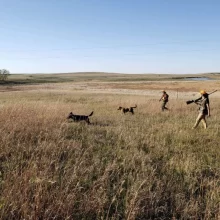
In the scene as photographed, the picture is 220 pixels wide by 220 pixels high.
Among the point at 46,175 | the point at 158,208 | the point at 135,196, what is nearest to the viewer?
the point at 135,196

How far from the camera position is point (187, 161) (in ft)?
17.9

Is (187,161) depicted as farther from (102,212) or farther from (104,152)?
(102,212)

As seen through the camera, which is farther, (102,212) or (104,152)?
(104,152)

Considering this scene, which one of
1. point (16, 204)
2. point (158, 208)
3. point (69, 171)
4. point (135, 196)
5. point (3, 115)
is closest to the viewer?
point (16, 204)

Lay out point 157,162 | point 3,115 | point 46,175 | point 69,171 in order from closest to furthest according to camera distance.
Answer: point 46,175 < point 69,171 < point 157,162 < point 3,115

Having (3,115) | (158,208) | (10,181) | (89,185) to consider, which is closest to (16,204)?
(10,181)

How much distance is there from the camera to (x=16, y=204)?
3.20 metres

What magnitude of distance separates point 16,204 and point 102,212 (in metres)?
1.09

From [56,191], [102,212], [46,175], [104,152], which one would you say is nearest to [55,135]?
[104,152]

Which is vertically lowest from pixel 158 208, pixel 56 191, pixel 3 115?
pixel 158 208

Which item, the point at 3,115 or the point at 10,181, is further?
the point at 3,115

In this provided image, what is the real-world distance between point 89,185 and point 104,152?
75.3 inches

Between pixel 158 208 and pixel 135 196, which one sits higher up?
pixel 135 196

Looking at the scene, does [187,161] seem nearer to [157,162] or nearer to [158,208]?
[157,162]
